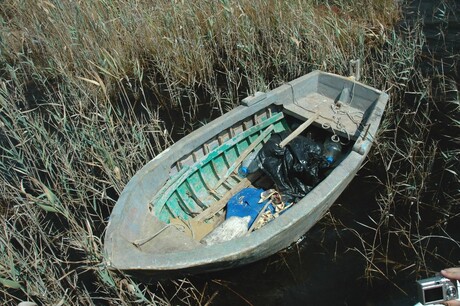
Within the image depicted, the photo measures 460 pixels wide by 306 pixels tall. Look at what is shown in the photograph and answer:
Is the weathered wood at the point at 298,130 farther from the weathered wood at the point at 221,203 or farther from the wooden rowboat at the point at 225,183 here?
the weathered wood at the point at 221,203

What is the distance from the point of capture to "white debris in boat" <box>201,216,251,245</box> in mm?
3297

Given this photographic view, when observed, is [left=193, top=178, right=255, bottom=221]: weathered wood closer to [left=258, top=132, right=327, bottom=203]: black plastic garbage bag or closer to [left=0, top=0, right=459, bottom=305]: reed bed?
[left=258, top=132, right=327, bottom=203]: black plastic garbage bag

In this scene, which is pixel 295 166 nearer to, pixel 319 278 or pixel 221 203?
pixel 221 203

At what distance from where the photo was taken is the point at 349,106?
171 inches

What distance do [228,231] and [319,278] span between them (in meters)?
0.77

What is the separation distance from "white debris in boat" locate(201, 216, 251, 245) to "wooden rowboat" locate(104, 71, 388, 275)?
5.6 inches

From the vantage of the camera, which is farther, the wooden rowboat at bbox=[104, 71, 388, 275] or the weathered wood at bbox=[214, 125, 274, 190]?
the weathered wood at bbox=[214, 125, 274, 190]

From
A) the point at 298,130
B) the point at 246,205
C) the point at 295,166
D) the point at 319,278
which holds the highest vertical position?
the point at 298,130

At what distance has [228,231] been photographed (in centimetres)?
335

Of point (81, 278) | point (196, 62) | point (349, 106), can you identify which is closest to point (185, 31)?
point (196, 62)

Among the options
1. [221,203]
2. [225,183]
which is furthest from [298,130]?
[221,203]

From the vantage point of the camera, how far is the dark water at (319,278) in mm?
3264

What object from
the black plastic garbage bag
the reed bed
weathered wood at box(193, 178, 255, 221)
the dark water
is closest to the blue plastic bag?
weathered wood at box(193, 178, 255, 221)

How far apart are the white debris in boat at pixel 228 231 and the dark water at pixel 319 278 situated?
288 mm
